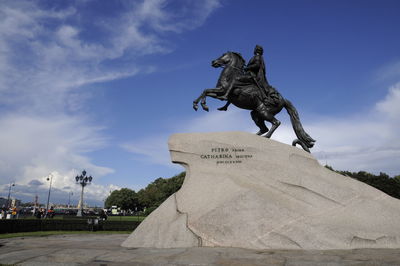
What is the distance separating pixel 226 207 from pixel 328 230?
258cm

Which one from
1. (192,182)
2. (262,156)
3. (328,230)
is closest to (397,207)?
(328,230)

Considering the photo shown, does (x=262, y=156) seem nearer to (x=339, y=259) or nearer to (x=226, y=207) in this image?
(x=226, y=207)

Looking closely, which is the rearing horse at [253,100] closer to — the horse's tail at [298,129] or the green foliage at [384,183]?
the horse's tail at [298,129]

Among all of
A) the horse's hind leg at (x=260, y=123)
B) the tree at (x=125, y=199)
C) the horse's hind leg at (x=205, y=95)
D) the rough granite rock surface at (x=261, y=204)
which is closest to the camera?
the rough granite rock surface at (x=261, y=204)

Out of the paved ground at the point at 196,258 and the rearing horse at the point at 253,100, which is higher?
the rearing horse at the point at 253,100

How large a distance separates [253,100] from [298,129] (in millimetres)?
1918

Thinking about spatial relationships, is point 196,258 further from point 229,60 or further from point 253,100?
point 229,60

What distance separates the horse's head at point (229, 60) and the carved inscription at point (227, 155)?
3.55m

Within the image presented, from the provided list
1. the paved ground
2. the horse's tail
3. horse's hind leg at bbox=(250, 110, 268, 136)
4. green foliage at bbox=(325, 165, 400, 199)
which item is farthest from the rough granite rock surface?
green foliage at bbox=(325, 165, 400, 199)

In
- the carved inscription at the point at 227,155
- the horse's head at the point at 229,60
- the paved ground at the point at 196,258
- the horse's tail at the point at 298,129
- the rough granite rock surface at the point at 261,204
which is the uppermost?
the horse's head at the point at 229,60

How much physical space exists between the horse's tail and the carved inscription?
2575mm

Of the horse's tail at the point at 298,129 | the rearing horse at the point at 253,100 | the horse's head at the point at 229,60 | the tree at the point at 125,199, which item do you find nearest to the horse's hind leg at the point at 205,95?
the rearing horse at the point at 253,100

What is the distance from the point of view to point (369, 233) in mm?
8250

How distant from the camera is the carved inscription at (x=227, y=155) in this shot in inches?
404
